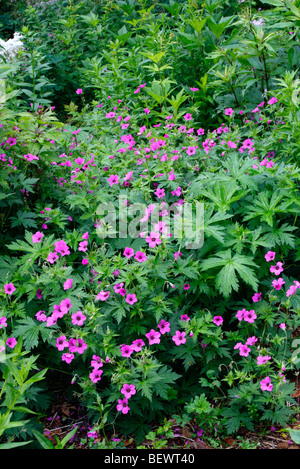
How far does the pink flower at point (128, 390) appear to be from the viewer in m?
2.31

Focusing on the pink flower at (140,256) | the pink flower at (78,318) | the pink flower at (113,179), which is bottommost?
the pink flower at (78,318)

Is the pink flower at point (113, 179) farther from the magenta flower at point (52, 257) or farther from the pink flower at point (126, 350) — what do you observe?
the pink flower at point (126, 350)

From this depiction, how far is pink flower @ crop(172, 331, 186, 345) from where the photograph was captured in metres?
2.49

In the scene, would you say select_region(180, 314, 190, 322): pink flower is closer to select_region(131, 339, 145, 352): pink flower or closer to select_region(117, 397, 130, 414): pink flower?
select_region(131, 339, 145, 352): pink flower

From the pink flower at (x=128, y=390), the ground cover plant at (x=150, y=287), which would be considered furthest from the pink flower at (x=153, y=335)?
the pink flower at (x=128, y=390)

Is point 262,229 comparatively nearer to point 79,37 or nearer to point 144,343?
point 144,343

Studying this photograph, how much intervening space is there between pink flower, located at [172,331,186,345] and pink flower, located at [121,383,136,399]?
1.14ft

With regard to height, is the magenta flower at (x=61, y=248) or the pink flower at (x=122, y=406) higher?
the magenta flower at (x=61, y=248)

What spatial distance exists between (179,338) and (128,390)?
1.34 ft

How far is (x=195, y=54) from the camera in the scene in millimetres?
4746

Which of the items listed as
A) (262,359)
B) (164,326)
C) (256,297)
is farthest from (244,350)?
(164,326)

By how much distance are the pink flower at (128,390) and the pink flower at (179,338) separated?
0.35 metres

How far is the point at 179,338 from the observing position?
8.30ft
